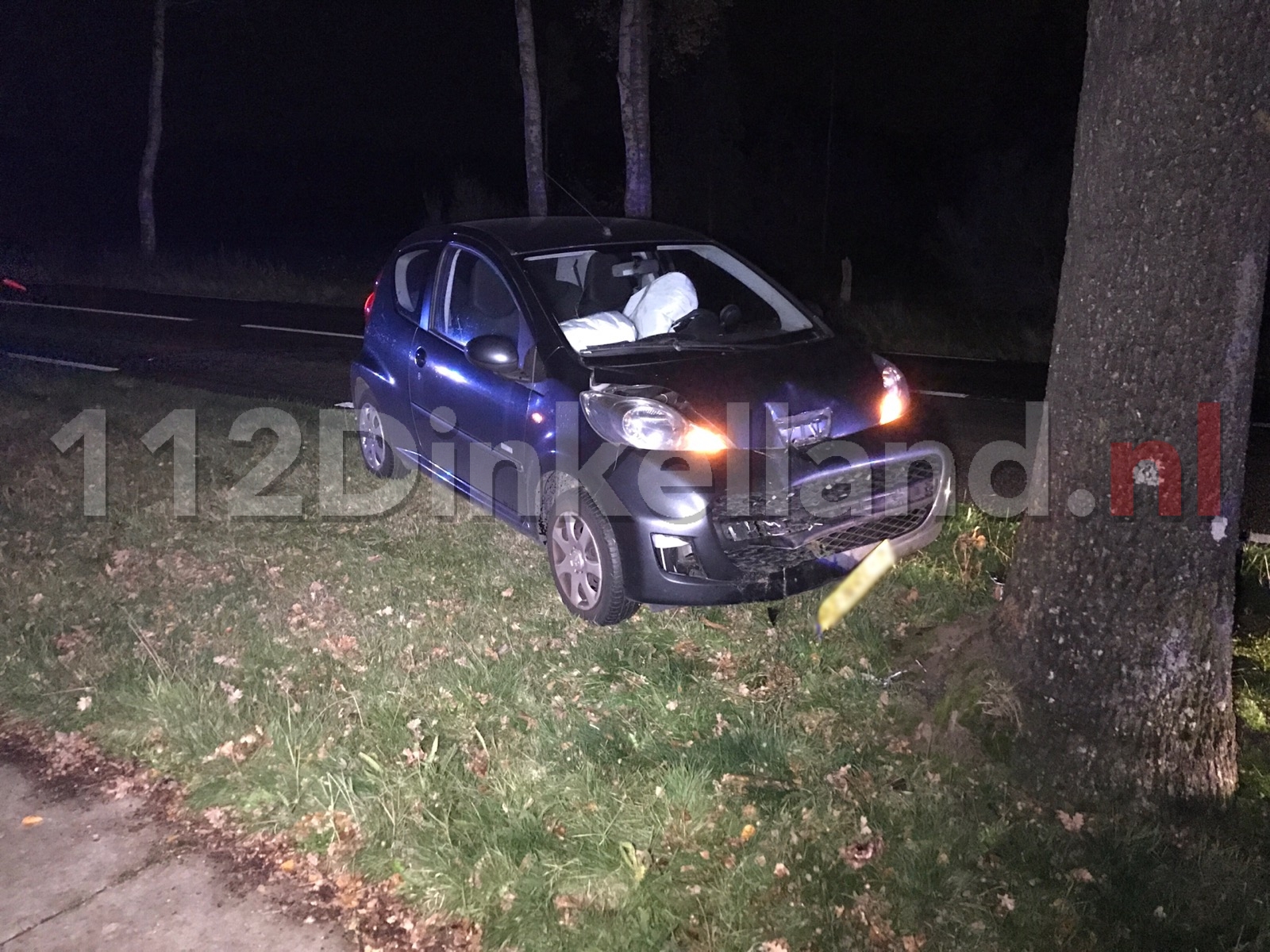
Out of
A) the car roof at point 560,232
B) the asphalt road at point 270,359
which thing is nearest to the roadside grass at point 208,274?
the asphalt road at point 270,359

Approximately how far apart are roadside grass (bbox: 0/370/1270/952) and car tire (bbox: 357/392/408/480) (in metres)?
0.84

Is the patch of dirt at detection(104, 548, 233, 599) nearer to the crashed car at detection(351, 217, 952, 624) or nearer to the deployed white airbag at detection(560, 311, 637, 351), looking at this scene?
the crashed car at detection(351, 217, 952, 624)

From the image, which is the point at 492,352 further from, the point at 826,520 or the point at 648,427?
the point at 826,520

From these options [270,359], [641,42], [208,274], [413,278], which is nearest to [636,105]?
[641,42]

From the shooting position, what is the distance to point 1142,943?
125 inches

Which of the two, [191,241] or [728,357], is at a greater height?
[728,357]

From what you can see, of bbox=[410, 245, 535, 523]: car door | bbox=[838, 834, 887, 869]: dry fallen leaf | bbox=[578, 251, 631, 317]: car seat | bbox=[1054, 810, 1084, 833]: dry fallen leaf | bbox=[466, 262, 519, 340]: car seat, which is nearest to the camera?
bbox=[838, 834, 887, 869]: dry fallen leaf

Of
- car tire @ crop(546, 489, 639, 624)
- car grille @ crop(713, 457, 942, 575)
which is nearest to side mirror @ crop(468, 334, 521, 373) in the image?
car tire @ crop(546, 489, 639, 624)

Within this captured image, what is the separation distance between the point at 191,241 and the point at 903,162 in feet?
65.2

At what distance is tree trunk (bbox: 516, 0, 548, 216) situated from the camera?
20062 mm

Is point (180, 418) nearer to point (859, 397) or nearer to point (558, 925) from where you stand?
point (859, 397)

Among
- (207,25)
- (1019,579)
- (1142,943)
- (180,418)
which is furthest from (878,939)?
(207,25)

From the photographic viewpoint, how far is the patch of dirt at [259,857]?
336 centimetres

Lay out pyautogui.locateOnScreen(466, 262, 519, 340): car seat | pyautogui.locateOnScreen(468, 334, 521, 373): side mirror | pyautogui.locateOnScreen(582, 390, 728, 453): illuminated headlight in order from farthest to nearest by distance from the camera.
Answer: pyautogui.locateOnScreen(466, 262, 519, 340): car seat
pyautogui.locateOnScreen(468, 334, 521, 373): side mirror
pyautogui.locateOnScreen(582, 390, 728, 453): illuminated headlight
